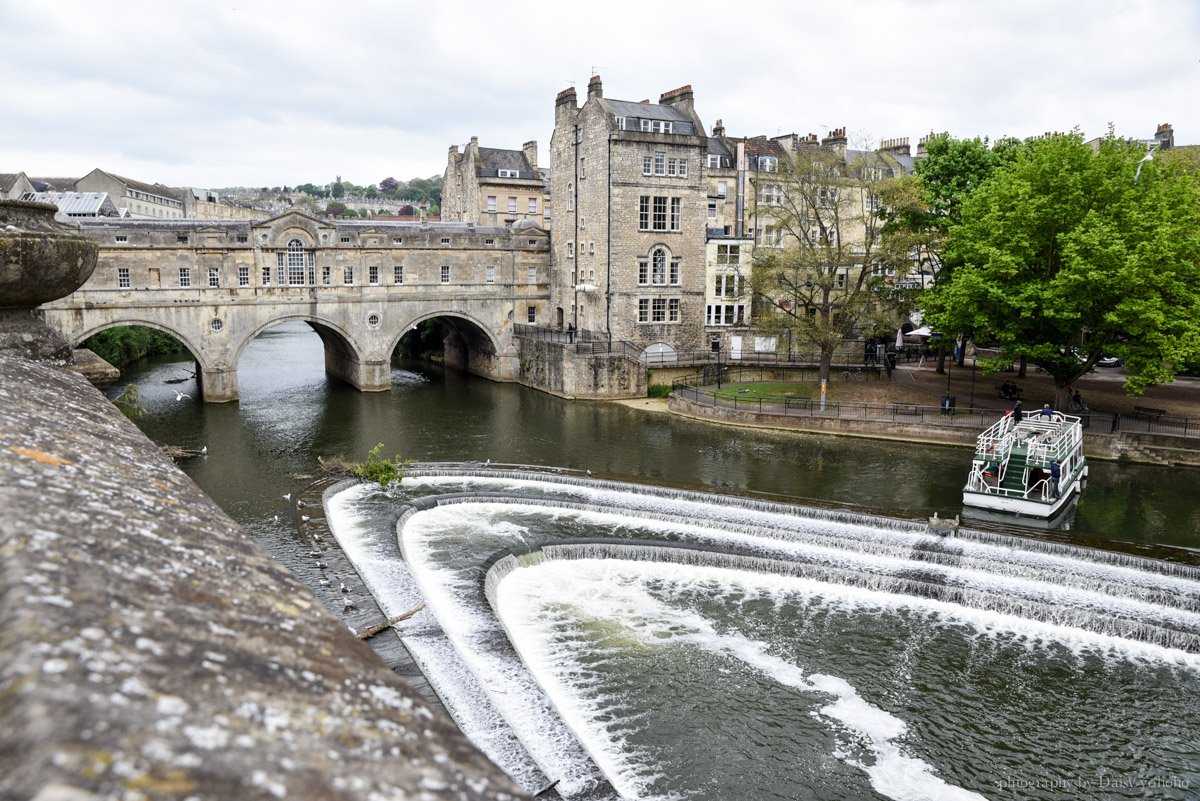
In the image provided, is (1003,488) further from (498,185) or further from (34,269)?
(498,185)

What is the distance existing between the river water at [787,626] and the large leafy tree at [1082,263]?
5034mm

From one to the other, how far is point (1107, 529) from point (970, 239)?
15.2m

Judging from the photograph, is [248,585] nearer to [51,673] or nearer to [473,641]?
[51,673]

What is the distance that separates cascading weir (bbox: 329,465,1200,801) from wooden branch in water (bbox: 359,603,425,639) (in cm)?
29

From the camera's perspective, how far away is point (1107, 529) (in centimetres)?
2356

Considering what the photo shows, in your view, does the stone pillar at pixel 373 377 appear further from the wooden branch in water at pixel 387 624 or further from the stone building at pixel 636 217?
the wooden branch in water at pixel 387 624

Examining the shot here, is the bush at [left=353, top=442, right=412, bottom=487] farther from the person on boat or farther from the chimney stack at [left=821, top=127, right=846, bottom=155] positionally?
the chimney stack at [left=821, top=127, right=846, bottom=155]

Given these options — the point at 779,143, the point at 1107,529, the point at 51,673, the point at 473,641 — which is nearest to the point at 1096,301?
the point at 1107,529

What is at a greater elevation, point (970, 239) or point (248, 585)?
point (970, 239)

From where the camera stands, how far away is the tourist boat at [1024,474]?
24578mm

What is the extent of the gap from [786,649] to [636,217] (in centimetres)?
3372

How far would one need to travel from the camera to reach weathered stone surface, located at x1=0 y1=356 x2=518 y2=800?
2223 mm

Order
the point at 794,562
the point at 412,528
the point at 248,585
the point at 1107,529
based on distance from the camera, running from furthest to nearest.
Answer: the point at 1107,529
the point at 412,528
the point at 794,562
the point at 248,585

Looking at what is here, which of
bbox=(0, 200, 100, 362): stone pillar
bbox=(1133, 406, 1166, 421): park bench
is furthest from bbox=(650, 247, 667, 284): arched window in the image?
bbox=(0, 200, 100, 362): stone pillar
